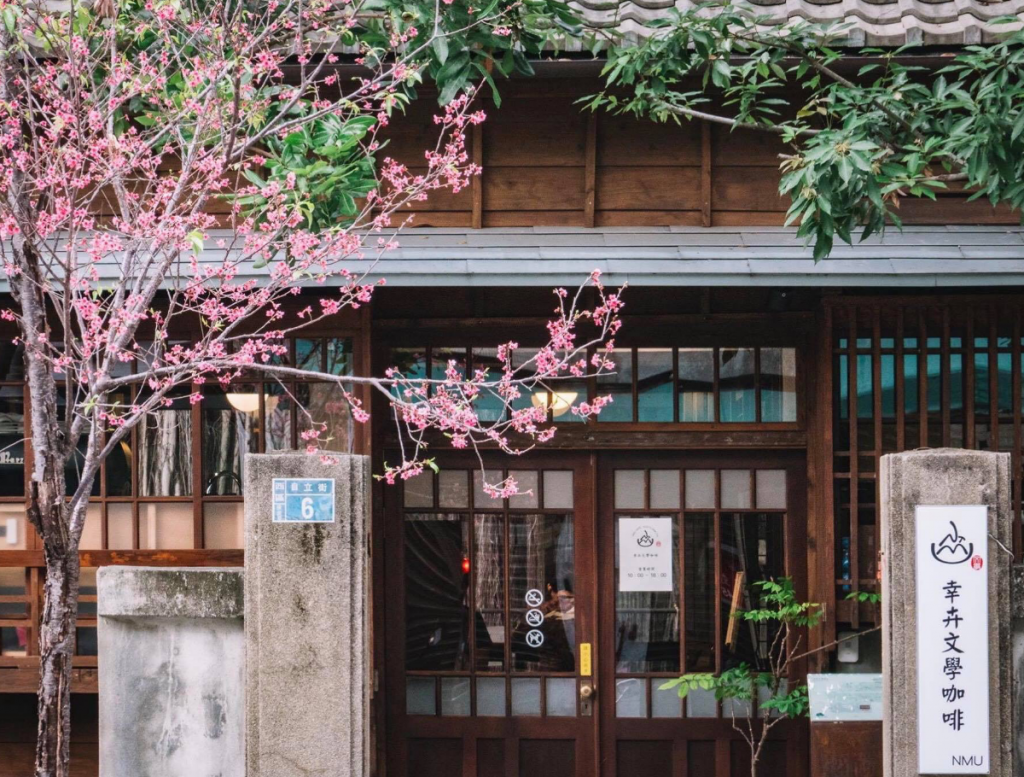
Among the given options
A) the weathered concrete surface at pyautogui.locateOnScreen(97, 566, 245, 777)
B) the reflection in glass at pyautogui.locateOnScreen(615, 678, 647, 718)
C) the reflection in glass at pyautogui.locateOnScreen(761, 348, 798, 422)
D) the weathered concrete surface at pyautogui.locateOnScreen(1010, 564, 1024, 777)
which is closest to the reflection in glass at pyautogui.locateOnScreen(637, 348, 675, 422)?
the reflection in glass at pyautogui.locateOnScreen(761, 348, 798, 422)

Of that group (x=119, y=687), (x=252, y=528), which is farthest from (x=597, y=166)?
(x=119, y=687)

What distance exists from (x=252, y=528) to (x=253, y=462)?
36 centimetres

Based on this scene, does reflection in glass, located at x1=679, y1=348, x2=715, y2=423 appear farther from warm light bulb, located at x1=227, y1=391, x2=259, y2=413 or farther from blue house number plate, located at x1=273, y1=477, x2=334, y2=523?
blue house number plate, located at x1=273, y1=477, x2=334, y2=523

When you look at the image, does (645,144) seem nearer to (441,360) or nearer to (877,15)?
(877,15)

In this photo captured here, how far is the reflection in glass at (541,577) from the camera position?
856 centimetres

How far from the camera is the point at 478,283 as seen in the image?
7152 mm

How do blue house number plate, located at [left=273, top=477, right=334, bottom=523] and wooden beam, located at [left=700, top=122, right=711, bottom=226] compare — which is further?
wooden beam, located at [left=700, top=122, right=711, bottom=226]

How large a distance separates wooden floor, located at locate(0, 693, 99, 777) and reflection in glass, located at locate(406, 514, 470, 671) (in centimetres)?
255

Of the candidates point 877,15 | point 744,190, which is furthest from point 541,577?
point 877,15

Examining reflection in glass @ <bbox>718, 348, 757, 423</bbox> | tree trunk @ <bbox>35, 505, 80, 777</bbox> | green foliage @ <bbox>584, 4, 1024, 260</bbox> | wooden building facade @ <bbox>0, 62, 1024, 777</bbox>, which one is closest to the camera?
tree trunk @ <bbox>35, 505, 80, 777</bbox>

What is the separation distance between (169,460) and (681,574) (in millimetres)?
4004

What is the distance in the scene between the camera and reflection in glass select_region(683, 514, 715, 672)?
8547 millimetres

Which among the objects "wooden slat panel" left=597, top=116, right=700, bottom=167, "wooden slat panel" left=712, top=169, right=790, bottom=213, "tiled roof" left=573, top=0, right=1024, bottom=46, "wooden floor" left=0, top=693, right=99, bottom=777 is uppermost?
"tiled roof" left=573, top=0, right=1024, bottom=46

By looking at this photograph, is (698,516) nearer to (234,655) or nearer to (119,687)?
(234,655)
